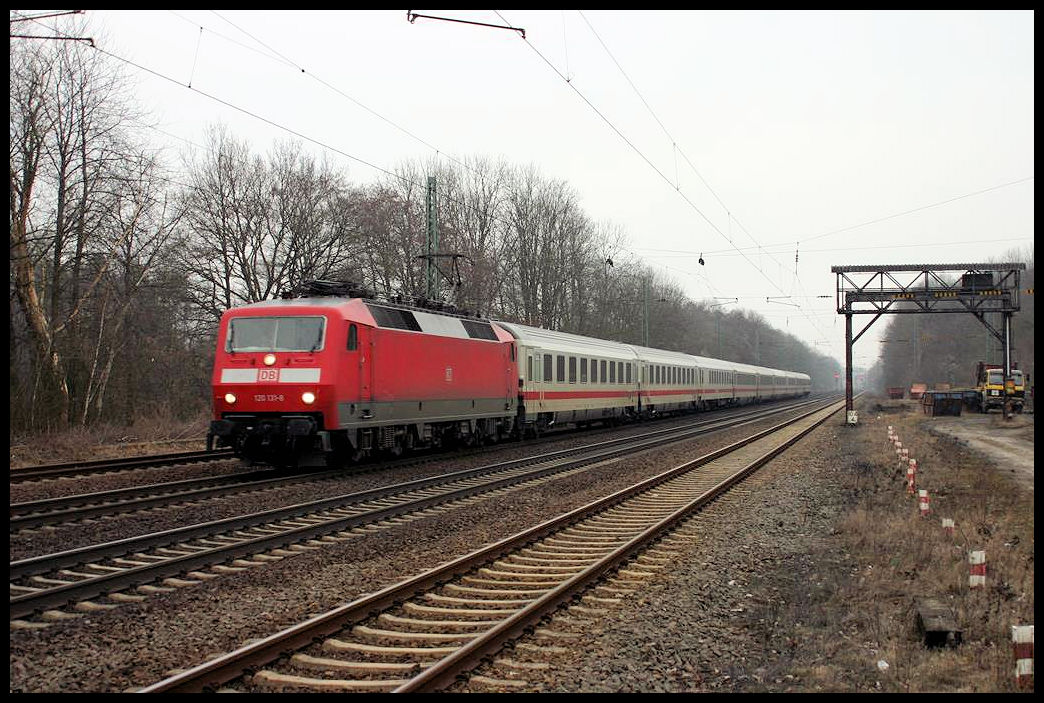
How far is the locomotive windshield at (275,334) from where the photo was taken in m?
14.8

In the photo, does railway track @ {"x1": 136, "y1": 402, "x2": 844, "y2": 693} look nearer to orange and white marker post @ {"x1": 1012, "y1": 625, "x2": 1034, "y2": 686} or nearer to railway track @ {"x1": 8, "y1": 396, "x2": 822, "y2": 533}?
orange and white marker post @ {"x1": 1012, "y1": 625, "x2": 1034, "y2": 686}

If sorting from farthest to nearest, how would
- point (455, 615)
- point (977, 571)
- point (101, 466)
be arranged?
point (101, 466)
point (977, 571)
point (455, 615)

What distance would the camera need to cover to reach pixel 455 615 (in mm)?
6875

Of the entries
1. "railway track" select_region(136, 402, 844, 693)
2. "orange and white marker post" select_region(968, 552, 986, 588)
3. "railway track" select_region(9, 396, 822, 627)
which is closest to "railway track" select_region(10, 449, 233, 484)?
"railway track" select_region(9, 396, 822, 627)

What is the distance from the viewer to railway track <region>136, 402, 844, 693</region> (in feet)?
17.3

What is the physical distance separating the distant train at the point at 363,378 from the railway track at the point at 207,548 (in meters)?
2.22

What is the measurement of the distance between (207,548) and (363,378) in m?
6.55

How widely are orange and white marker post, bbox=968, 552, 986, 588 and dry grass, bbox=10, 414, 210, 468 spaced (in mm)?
17300

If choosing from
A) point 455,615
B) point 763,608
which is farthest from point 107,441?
point 763,608

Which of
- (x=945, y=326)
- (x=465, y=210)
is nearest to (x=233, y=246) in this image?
(x=465, y=210)

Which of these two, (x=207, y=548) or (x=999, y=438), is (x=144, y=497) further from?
(x=999, y=438)

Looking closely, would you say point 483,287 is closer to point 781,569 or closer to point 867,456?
point 867,456

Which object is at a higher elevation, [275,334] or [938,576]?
[275,334]

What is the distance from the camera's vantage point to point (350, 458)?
17328 millimetres
